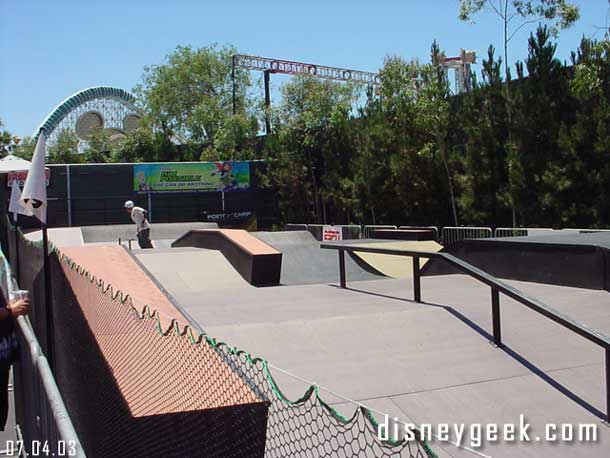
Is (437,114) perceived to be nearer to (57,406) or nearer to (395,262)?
(395,262)

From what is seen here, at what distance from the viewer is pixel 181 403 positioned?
3408 millimetres

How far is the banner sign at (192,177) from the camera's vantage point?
32.2 metres

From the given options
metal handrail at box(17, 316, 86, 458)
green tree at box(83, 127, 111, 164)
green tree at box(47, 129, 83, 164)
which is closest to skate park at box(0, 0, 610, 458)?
metal handrail at box(17, 316, 86, 458)

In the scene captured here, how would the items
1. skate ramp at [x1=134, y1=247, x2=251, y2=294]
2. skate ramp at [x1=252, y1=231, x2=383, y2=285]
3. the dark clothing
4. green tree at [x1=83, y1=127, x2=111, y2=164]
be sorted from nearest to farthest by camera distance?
skate ramp at [x1=134, y1=247, x2=251, y2=294] < skate ramp at [x1=252, y1=231, x2=383, y2=285] < the dark clothing < green tree at [x1=83, y1=127, x2=111, y2=164]

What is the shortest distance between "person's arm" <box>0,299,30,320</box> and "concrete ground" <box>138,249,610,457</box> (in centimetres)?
181

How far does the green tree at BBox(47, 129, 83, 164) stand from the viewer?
62.1 m

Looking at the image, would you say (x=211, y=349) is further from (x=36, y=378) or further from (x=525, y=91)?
(x=525, y=91)

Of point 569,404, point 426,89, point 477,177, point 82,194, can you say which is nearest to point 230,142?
point 82,194

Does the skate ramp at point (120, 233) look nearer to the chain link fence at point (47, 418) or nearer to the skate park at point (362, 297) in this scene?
the skate park at point (362, 297)

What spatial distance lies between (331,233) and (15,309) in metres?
18.3

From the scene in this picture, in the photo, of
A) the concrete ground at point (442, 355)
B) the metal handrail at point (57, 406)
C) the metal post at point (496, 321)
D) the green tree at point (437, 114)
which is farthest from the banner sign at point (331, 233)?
the metal handrail at point (57, 406)

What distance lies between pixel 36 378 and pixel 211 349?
899mm

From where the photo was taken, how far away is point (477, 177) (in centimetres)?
2077

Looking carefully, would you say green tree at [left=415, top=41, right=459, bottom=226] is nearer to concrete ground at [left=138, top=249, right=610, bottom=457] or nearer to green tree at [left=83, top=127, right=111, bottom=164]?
concrete ground at [left=138, top=249, right=610, bottom=457]
